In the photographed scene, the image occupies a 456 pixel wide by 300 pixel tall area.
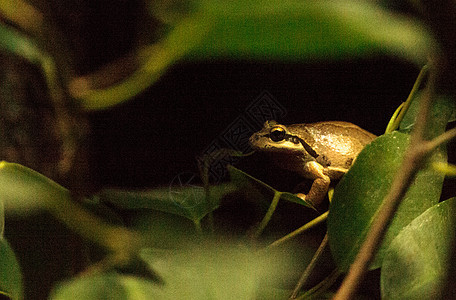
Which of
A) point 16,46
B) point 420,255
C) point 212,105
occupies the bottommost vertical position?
point 420,255

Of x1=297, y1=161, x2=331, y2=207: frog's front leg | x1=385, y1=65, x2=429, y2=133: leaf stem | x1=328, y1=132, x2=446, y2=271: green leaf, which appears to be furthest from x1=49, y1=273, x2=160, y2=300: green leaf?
x1=385, y1=65, x2=429, y2=133: leaf stem

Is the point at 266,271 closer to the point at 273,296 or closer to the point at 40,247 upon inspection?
the point at 273,296

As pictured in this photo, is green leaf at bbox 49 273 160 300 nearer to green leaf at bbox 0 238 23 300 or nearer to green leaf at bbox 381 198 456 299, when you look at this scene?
green leaf at bbox 0 238 23 300

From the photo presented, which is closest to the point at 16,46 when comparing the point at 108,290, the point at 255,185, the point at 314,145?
the point at 108,290

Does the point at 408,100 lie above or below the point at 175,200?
above

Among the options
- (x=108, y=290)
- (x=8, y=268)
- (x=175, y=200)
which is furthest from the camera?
(x=175, y=200)

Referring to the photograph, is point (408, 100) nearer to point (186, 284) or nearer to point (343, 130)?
point (343, 130)

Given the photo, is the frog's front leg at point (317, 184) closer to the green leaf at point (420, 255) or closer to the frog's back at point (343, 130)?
the frog's back at point (343, 130)
